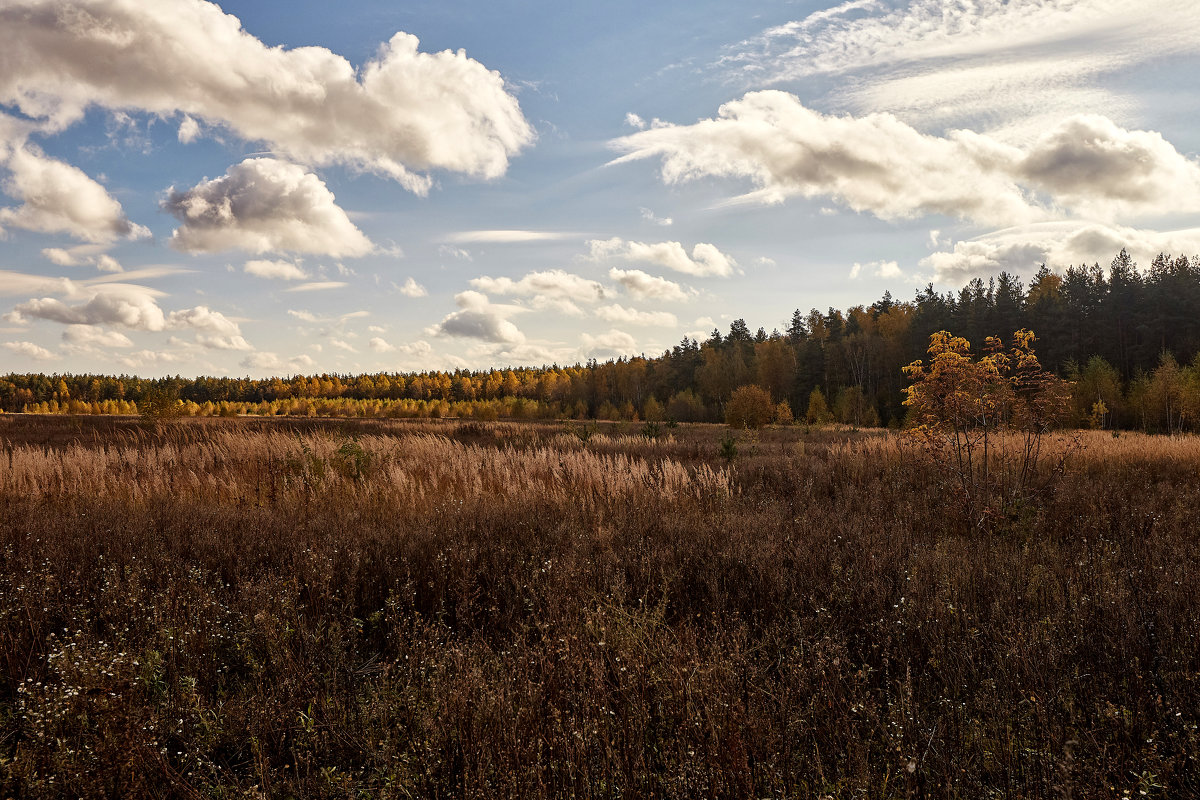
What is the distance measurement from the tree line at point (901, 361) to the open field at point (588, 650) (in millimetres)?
31441

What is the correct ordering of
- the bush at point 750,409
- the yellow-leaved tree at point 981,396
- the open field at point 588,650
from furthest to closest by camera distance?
the bush at point 750,409 < the yellow-leaved tree at point 981,396 < the open field at point 588,650

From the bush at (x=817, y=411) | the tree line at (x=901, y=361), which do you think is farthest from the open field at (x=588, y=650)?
the bush at (x=817, y=411)

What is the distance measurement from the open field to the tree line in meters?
31.4

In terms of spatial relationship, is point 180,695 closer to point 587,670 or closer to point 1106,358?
point 587,670

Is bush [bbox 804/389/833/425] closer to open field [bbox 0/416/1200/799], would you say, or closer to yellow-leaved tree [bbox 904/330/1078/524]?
yellow-leaved tree [bbox 904/330/1078/524]

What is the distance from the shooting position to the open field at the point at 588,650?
2553mm

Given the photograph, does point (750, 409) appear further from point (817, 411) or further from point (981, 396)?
point (981, 396)

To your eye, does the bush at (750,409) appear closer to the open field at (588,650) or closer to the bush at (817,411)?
the bush at (817,411)

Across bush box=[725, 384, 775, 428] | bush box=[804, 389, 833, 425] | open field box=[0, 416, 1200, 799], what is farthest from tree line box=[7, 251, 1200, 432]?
open field box=[0, 416, 1200, 799]

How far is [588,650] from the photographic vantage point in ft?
11.5

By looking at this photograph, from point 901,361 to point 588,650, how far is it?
70718mm

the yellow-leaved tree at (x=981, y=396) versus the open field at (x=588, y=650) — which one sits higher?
the yellow-leaved tree at (x=981, y=396)

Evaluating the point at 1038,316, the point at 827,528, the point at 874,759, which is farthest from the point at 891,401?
the point at 874,759

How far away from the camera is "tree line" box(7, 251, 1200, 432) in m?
46.5
